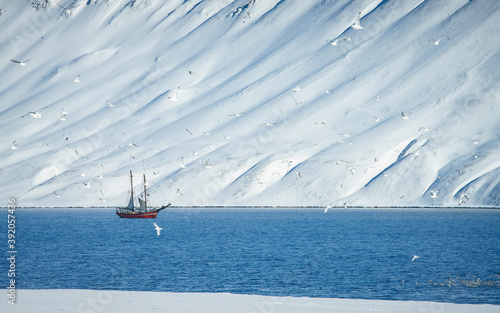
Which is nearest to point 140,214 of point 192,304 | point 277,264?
point 277,264

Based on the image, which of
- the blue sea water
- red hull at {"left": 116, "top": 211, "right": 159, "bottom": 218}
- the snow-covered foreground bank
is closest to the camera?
the snow-covered foreground bank

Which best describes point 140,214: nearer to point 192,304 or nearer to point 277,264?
point 277,264

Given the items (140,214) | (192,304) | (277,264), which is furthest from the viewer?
(140,214)

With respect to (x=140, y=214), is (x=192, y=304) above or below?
below

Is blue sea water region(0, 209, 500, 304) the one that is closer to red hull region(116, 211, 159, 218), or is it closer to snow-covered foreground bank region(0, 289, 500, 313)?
snow-covered foreground bank region(0, 289, 500, 313)

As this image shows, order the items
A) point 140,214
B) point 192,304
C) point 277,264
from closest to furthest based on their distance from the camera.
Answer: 1. point 192,304
2. point 277,264
3. point 140,214

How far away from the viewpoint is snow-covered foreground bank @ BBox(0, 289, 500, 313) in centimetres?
1980

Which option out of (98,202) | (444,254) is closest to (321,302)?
(444,254)

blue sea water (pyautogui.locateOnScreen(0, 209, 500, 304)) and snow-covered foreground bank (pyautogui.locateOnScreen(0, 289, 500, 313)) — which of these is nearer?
snow-covered foreground bank (pyautogui.locateOnScreen(0, 289, 500, 313))

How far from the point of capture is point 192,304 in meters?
20.7

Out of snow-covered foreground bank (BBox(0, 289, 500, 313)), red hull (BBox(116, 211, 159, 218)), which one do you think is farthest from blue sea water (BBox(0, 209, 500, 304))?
red hull (BBox(116, 211, 159, 218))

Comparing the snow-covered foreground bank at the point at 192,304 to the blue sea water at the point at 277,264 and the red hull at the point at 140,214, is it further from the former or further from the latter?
the red hull at the point at 140,214

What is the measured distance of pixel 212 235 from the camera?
9075 centimetres

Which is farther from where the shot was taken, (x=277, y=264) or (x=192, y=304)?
(x=277, y=264)
